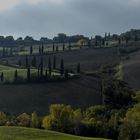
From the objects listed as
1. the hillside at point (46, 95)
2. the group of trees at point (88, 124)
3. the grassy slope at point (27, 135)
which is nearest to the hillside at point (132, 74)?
the hillside at point (46, 95)

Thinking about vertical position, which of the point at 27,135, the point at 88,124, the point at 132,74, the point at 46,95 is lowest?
the point at 46,95

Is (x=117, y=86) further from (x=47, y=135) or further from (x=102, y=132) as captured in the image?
(x=47, y=135)

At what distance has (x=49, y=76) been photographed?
179375 millimetres

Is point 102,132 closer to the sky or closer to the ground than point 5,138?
closer to the ground

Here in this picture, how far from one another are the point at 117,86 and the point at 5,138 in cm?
9505

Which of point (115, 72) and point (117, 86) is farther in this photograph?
point (115, 72)

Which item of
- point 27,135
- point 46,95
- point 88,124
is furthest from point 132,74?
point 27,135

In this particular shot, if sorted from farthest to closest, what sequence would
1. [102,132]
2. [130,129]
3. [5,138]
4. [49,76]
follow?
[49,76], [102,132], [130,129], [5,138]

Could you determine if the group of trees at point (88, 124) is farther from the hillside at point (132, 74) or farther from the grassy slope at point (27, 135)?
the hillside at point (132, 74)

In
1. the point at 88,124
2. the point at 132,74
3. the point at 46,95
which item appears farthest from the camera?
the point at 132,74

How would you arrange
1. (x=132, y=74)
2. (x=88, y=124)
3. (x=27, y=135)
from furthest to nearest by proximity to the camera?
(x=132, y=74), (x=88, y=124), (x=27, y=135)

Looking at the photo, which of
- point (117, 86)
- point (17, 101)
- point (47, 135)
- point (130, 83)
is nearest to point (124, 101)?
point (117, 86)

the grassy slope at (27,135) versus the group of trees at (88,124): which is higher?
the grassy slope at (27,135)

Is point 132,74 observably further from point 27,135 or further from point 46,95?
point 27,135
